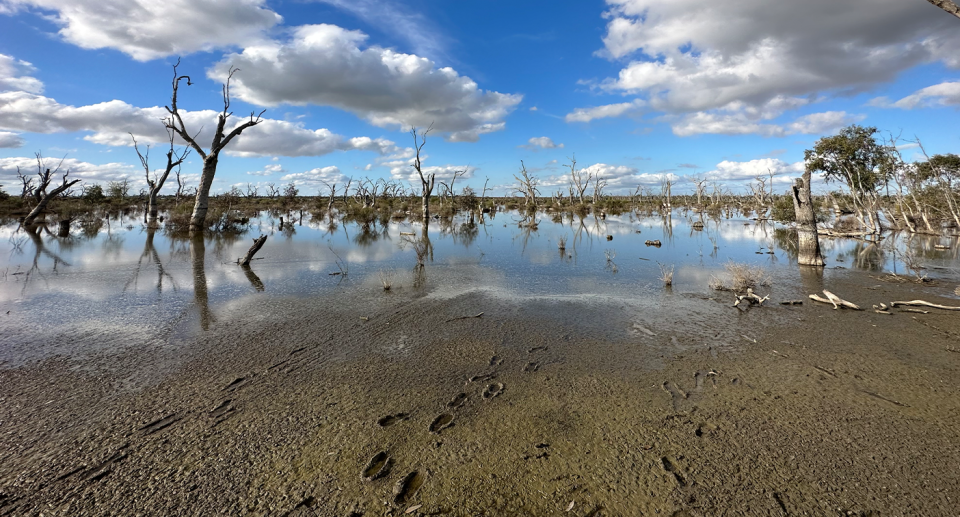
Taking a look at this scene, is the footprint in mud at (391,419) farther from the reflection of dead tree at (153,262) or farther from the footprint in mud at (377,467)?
the reflection of dead tree at (153,262)

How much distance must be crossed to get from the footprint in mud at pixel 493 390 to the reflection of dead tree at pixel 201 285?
438 centimetres

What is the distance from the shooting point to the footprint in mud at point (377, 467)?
9.23 feet

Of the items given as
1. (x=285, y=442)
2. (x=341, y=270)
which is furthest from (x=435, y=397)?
(x=341, y=270)

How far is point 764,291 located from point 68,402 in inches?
426

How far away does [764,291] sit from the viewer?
8.64 meters

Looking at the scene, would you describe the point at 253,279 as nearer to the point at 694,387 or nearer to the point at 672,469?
the point at 694,387

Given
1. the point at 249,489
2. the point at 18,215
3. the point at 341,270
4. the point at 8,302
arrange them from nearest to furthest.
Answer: the point at 249,489
the point at 8,302
the point at 341,270
the point at 18,215

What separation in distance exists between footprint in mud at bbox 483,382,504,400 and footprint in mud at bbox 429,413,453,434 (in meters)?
0.48

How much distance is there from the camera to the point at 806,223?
37.1ft

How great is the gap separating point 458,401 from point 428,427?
1.68 ft

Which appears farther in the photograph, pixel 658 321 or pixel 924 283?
pixel 924 283

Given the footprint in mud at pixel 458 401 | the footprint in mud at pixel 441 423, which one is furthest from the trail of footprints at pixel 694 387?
the footprint in mud at pixel 441 423

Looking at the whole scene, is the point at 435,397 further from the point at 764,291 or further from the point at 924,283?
the point at 924,283

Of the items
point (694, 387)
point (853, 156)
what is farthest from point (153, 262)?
point (853, 156)
